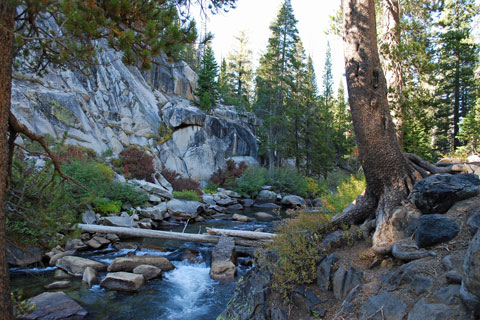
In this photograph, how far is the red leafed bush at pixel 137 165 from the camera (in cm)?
1598

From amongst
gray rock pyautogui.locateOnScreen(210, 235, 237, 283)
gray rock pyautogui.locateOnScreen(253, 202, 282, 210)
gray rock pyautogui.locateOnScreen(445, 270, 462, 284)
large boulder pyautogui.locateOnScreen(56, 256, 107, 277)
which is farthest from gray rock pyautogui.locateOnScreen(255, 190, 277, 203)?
gray rock pyautogui.locateOnScreen(445, 270, 462, 284)

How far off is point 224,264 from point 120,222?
5.05m

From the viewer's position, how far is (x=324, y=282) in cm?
426

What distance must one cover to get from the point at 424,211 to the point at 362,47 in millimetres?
2908

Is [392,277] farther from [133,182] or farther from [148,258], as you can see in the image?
[133,182]

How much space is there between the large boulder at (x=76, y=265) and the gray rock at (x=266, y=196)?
1578 centimetres

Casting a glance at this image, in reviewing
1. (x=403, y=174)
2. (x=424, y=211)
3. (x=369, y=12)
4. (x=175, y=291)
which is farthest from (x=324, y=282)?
(x=369, y=12)

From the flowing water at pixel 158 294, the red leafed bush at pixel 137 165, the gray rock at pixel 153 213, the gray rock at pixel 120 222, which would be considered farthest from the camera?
the red leafed bush at pixel 137 165

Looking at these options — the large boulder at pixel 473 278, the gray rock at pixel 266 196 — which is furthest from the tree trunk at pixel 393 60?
the gray rock at pixel 266 196

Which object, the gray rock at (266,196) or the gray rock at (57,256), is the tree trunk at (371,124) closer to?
the gray rock at (57,256)

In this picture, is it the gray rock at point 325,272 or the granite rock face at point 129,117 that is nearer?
the gray rock at point 325,272

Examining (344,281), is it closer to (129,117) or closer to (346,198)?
(346,198)

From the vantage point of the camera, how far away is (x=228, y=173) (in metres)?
24.2

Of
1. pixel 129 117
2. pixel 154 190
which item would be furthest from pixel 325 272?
pixel 129 117
